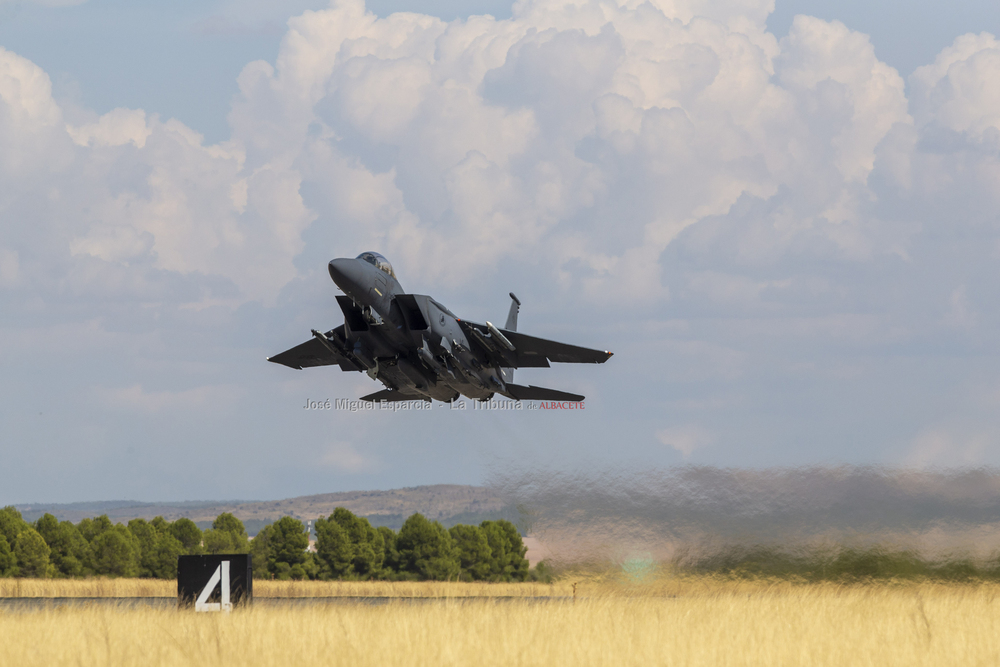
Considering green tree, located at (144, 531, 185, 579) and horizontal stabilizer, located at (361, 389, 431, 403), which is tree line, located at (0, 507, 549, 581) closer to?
green tree, located at (144, 531, 185, 579)

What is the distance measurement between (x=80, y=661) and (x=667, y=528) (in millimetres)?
11998

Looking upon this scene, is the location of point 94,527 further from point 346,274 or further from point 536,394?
point 346,274

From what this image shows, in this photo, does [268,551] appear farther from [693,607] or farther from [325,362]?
[693,607]

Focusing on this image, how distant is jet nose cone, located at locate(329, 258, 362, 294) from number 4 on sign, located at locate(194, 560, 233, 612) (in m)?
8.62

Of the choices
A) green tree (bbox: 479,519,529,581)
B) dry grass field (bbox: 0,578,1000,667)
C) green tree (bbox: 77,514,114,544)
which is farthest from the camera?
green tree (bbox: 77,514,114,544)

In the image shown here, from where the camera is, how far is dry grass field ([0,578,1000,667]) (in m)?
12.7

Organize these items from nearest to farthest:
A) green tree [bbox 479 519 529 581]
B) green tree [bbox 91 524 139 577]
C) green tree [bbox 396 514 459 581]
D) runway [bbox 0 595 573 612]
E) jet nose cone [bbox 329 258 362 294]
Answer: runway [bbox 0 595 573 612] < jet nose cone [bbox 329 258 362 294] < green tree [bbox 396 514 459 581] < green tree [bbox 479 519 529 581] < green tree [bbox 91 524 139 577]

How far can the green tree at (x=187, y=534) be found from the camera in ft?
127

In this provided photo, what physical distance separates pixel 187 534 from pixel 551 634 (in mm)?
28228

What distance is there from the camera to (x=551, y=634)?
1402 cm

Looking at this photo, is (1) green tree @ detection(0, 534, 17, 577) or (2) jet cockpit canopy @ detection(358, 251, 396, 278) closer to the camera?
(2) jet cockpit canopy @ detection(358, 251, 396, 278)

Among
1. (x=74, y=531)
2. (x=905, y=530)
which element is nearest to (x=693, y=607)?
(x=905, y=530)

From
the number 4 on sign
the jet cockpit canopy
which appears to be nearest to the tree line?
the jet cockpit canopy

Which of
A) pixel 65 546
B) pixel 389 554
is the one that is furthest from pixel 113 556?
pixel 389 554
